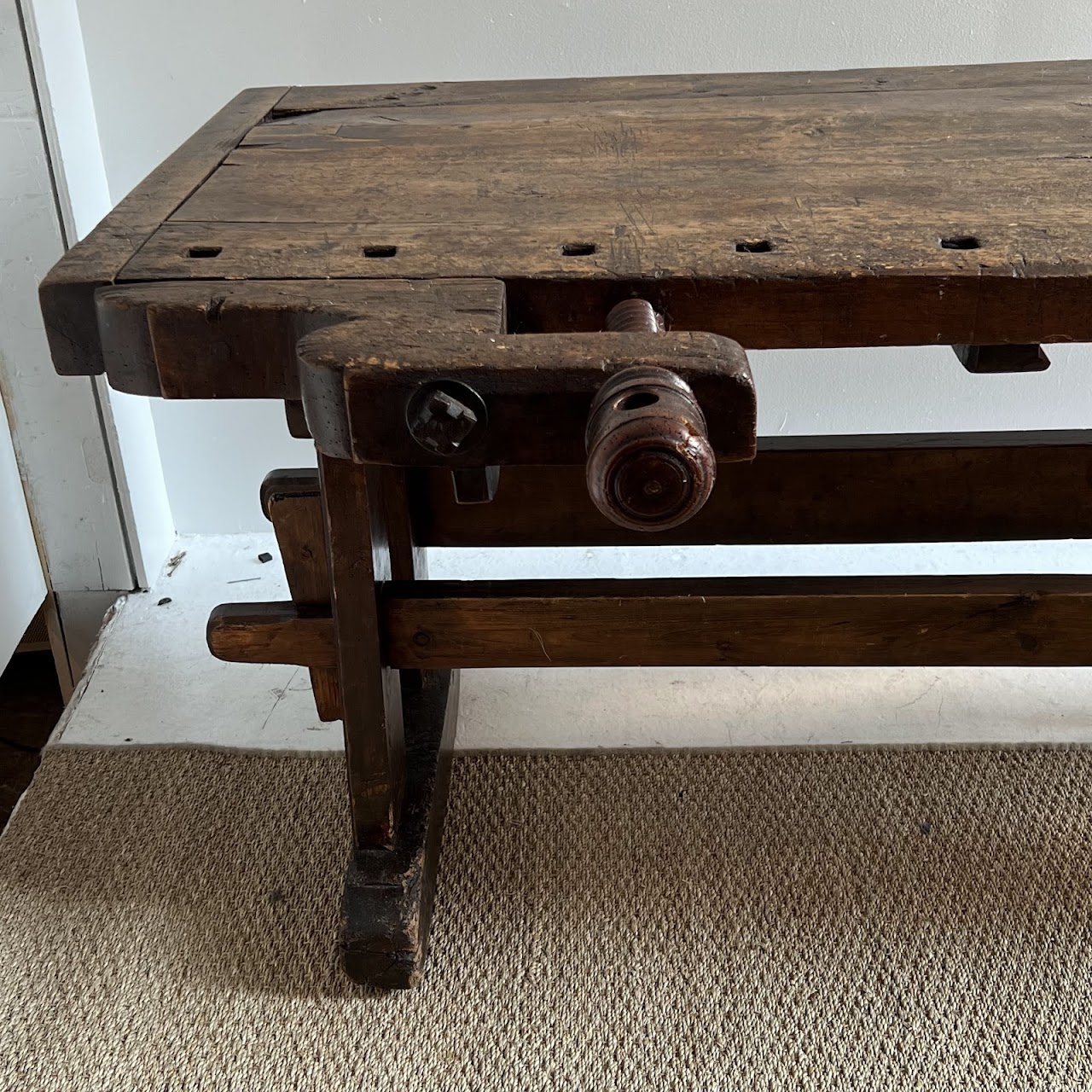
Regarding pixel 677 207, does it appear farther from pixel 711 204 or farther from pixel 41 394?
pixel 41 394

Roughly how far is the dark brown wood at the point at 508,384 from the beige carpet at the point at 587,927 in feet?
2.15

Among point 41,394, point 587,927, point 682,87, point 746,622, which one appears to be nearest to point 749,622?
point 746,622

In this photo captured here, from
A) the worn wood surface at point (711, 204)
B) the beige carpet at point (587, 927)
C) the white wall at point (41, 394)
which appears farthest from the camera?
the white wall at point (41, 394)

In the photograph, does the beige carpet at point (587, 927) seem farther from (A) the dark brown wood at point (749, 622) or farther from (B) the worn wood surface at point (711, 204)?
(B) the worn wood surface at point (711, 204)

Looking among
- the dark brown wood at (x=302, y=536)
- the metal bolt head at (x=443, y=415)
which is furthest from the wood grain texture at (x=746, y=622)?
the metal bolt head at (x=443, y=415)

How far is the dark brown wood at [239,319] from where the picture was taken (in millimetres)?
868

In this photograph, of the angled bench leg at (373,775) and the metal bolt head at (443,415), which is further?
the angled bench leg at (373,775)

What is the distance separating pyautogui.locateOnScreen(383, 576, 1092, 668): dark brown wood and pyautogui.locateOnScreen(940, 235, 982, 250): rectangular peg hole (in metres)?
0.37

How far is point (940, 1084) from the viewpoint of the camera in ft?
3.65

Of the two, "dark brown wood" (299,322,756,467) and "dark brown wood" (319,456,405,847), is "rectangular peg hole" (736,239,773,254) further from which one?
"dark brown wood" (319,456,405,847)

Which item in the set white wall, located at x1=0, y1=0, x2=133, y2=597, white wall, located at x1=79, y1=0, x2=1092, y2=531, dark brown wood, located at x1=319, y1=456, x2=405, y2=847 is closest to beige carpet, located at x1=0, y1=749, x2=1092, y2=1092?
dark brown wood, located at x1=319, y1=456, x2=405, y2=847

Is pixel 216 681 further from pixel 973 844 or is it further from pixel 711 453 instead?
pixel 711 453

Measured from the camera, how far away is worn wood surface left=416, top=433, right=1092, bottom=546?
53.3 inches

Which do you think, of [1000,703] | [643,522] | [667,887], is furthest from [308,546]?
[1000,703]
